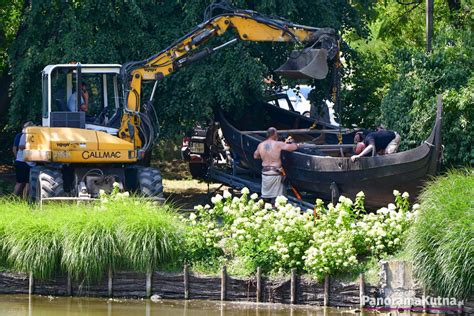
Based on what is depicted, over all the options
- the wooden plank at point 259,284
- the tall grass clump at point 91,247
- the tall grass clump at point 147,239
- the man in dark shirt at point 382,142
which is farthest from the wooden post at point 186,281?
the man in dark shirt at point 382,142

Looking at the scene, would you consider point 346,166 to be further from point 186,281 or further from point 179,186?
point 179,186

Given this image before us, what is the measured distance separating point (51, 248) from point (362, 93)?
12406mm

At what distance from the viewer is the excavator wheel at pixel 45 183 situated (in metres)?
21.2

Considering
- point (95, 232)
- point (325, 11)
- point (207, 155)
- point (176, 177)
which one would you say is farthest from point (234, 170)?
point (95, 232)

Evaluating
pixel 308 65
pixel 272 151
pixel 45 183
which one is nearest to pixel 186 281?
pixel 45 183

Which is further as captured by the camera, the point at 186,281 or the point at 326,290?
the point at 186,281

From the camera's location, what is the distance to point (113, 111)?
22844mm

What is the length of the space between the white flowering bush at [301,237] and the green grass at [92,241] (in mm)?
655

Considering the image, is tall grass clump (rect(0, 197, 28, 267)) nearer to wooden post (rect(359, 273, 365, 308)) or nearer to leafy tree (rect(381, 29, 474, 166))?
wooden post (rect(359, 273, 365, 308))

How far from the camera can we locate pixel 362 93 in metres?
27.5

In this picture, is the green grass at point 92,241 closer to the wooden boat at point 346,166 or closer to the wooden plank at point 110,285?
the wooden plank at point 110,285

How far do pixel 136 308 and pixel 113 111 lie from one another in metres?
7.21

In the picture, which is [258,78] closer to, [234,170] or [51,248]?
[234,170]

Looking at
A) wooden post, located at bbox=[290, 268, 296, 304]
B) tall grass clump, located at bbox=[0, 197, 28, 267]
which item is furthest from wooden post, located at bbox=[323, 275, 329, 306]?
tall grass clump, located at bbox=[0, 197, 28, 267]
